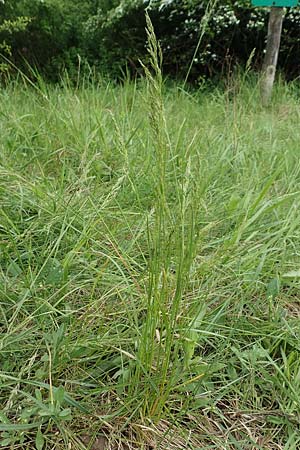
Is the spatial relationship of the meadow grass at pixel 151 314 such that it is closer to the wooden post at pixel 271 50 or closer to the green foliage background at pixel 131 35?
the wooden post at pixel 271 50

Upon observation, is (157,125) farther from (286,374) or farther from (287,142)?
(287,142)

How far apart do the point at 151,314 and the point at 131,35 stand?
4586 mm

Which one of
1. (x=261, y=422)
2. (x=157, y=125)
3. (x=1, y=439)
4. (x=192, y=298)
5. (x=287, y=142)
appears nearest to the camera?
(x=157, y=125)

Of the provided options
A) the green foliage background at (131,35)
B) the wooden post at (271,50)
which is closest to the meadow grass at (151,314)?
the wooden post at (271,50)

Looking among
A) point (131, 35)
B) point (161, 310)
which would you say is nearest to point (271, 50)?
point (131, 35)

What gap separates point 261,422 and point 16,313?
25.6 inches

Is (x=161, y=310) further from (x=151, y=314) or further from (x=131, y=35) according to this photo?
(x=131, y=35)

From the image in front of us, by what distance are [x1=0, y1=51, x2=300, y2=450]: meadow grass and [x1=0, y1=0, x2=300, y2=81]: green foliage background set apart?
317cm

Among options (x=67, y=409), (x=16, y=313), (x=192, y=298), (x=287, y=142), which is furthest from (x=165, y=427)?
(x=287, y=142)

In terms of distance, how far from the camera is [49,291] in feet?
3.91

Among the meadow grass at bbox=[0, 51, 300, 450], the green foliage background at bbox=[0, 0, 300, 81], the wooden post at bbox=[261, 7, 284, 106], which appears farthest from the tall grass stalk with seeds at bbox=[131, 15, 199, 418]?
the green foliage background at bbox=[0, 0, 300, 81]

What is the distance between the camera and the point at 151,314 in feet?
3.01

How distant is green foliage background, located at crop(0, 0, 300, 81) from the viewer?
4.37 metres

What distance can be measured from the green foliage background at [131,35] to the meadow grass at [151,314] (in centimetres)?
317
